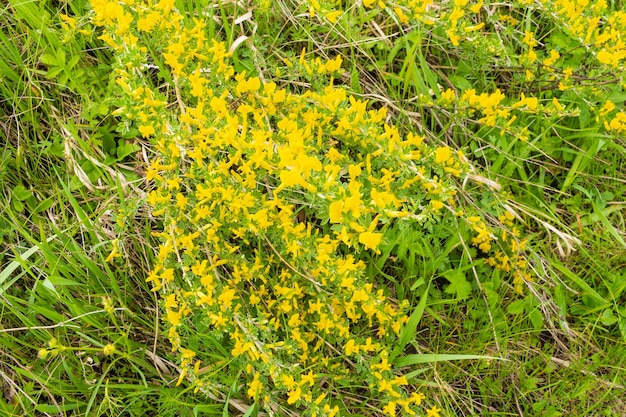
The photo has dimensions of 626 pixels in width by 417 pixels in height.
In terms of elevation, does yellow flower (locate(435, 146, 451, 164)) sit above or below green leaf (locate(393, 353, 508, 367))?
above

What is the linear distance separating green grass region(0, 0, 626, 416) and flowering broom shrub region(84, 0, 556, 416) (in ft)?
0.65

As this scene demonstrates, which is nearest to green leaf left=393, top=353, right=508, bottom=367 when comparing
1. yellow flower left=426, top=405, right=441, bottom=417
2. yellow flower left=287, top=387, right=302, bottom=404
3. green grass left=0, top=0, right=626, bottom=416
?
green grass left=0, top=0, right=626, bottom=416

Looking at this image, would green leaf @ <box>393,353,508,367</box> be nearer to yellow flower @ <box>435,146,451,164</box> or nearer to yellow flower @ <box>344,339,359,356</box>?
yellow flower @ <box>344,339,359,356</box>

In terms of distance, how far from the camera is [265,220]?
1.98 metres

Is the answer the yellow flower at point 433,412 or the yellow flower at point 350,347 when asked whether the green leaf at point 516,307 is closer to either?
the yellow flower at point 433,412

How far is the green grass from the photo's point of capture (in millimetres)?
2393

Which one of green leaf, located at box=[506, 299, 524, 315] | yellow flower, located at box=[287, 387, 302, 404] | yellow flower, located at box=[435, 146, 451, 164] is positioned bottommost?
green leaf, located at box=[506, 299, 524, 315]

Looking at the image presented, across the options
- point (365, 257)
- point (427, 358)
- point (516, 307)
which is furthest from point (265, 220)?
point (516, 307)

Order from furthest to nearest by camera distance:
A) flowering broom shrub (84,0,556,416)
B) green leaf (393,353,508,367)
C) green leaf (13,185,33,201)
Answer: green leaf (13,185,33,201) → green leaf (393,353,508,367) → flowering broom shrub (84,0,556,416)

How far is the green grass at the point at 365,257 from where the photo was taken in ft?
7.85

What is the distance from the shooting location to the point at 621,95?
115 inches

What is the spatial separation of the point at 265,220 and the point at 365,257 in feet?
2.53

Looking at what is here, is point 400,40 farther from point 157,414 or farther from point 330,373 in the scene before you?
point 157,414

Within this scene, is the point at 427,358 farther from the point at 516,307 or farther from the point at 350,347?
the point at 516,307
